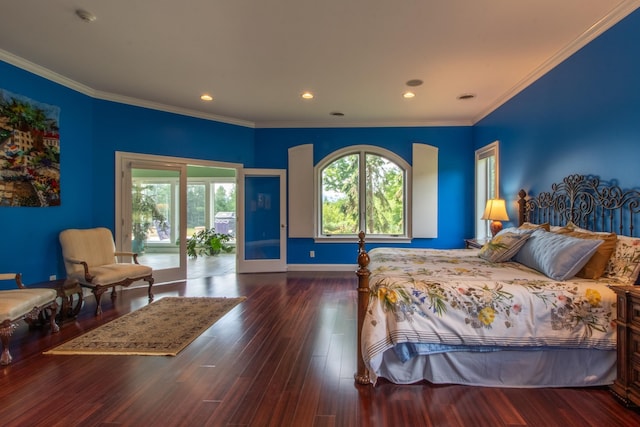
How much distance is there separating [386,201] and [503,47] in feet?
11.2

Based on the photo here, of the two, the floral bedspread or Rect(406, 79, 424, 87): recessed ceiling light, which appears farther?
Rect(406, 79, 424, 87): recessed ceiling light

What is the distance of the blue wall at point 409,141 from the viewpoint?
2.80 m

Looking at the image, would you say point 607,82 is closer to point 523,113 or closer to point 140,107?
point 523,113

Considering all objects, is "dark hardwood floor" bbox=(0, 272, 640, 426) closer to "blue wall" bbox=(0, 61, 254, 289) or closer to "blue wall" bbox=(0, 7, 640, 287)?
"blue wall" bbox=(0, 61, 254, 289)

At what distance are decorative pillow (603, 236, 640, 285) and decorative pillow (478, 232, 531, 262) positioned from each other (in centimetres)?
72

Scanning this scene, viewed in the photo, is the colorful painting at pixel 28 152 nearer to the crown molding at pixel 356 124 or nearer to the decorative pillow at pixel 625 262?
the crown molding at pixel 356 124

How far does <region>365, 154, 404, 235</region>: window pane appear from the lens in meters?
6.39

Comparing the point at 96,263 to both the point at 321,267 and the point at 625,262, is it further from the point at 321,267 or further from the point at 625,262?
the point at 625,262

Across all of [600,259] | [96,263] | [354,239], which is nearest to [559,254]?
[600,259]

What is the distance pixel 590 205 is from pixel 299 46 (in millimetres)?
2995

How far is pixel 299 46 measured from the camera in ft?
10.8

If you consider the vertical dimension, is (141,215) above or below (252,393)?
above

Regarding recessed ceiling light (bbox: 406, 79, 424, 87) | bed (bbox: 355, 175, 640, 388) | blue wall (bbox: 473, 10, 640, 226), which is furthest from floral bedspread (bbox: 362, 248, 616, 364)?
recessed ceiling light (bbox: 406, 79, 424, 87)

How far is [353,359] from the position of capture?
106 inches
